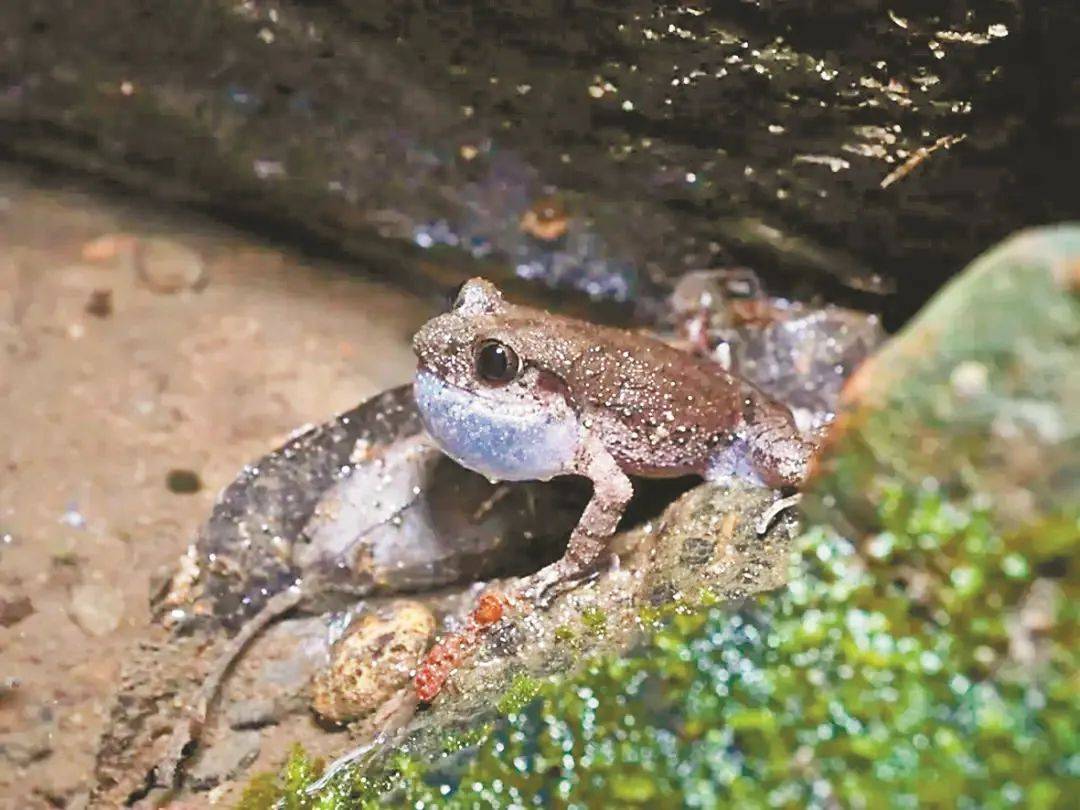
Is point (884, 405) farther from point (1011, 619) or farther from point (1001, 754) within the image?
point (1001, 754)

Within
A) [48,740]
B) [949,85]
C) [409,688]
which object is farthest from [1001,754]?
[48,740]

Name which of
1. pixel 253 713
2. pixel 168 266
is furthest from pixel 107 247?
pixel 253 713

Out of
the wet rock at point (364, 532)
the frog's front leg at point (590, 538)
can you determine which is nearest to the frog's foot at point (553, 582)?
the frog's front leg at point (590, 538)

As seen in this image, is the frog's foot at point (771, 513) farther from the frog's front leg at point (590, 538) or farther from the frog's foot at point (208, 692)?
the frog's foot at point (208, 692)

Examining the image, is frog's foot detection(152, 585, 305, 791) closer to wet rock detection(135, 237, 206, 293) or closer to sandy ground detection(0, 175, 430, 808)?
sandy ground detection(0, 175, 430, 808)

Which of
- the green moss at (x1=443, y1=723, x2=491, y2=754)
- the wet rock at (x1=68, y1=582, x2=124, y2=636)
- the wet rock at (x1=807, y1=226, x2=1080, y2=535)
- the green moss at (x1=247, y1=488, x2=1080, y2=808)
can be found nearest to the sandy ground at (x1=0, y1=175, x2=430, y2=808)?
the wet rock at (x1=68, y1=582, x2=124, y2=636)
